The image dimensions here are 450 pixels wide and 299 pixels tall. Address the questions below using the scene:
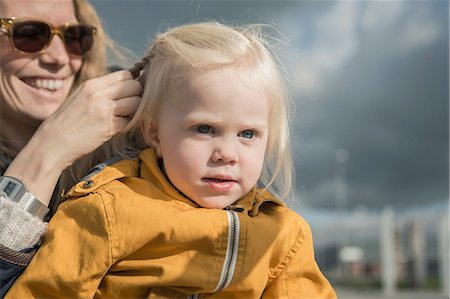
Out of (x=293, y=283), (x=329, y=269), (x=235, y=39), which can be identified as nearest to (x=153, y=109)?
(x=235, y=39)

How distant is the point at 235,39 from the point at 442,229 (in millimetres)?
13589

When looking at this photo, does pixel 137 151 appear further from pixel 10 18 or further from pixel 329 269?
pixel 329 269

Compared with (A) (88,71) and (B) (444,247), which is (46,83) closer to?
(A) (88,71)

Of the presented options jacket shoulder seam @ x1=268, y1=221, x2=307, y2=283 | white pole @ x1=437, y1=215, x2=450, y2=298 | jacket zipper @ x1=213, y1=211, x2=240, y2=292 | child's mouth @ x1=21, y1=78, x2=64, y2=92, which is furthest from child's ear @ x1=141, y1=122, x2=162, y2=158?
white pole @ x1=437, y1=215, x2=450, y2=298

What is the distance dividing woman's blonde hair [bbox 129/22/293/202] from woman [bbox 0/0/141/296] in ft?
0.36

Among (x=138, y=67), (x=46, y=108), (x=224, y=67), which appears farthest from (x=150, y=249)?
(x=46, y=108)

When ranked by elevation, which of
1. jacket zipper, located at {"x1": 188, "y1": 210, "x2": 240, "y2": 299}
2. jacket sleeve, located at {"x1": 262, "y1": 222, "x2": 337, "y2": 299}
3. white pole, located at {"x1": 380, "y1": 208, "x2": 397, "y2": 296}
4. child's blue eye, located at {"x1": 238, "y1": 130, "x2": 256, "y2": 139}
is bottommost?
white pole, located at {"x1": 380, "y1": 208, "x2": 397, "y2": 296}

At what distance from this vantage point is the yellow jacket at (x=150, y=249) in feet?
6.66

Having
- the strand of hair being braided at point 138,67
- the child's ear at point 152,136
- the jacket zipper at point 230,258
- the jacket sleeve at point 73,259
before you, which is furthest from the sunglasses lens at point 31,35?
the jacket zipper at point 230,258

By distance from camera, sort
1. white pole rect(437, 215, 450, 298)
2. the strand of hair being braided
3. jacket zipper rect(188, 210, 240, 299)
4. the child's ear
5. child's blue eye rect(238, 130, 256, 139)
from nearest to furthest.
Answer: jacket zipper rect(188, 210, 240, 299)
child's blue eye rect(238, 130, 256, 139)
the child's ear
the strand of hair being braided
white pole rect(437, 215, 450, 298)

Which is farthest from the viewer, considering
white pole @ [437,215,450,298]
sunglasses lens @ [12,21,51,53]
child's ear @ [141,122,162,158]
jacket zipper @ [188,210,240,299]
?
white pole @ [437,215,450,298]

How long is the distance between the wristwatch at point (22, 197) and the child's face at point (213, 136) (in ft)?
1.53

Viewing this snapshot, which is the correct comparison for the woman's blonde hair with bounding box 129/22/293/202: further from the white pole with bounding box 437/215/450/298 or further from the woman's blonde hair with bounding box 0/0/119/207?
the white pole with bounding box 437/215/450/298

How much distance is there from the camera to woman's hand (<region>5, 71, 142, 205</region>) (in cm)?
232
